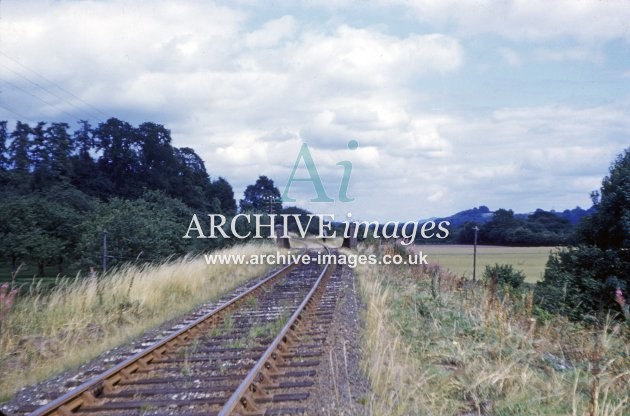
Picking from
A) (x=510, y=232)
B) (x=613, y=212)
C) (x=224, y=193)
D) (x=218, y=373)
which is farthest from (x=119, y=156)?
(x=218, y=373)

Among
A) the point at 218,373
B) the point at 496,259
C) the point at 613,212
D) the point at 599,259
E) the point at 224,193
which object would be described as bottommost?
the point at 218,373

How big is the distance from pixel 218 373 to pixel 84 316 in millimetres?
4276

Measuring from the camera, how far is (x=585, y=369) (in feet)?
23.3

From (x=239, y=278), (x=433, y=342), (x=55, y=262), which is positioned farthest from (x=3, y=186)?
(x=433, y=342)

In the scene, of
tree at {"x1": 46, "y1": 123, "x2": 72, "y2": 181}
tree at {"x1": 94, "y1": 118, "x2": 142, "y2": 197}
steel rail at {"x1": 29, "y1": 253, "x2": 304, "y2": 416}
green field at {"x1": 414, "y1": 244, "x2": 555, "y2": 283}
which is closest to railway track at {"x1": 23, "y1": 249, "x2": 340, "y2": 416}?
steel rail at {"x1": 29, "y1": 253, "x2": 304, "y2": 416}

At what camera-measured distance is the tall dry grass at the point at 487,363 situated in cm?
553

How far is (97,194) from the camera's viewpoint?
55594 millimetres

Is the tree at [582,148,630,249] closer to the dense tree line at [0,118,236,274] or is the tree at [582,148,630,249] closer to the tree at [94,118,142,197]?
the dense tree line at [0,118,236,274]

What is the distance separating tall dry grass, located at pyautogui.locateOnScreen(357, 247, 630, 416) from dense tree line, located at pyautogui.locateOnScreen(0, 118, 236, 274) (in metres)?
11.9

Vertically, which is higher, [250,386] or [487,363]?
[487,363]

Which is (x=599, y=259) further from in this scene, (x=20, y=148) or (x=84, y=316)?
(x=20, y=148)

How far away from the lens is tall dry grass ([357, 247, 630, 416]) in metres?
5.53

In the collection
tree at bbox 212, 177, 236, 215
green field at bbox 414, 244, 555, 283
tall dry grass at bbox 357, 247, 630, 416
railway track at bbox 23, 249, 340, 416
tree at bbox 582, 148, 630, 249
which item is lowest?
railway track at bbox 23, 249, 340, 416

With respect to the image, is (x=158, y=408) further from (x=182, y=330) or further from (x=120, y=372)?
(x=182, y=330)
